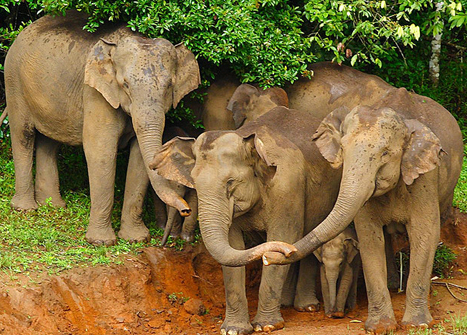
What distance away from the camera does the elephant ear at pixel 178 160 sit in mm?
7770

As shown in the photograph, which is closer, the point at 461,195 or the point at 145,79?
the point at 145,79

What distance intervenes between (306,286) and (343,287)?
21.3 inches

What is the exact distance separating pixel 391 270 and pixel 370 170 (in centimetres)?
246

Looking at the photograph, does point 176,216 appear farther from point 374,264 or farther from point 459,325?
point 459,325

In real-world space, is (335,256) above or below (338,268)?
above

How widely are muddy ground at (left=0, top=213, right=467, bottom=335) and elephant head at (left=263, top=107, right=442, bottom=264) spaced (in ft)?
3.94

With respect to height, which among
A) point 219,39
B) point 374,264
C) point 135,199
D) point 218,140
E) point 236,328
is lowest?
point 236,328

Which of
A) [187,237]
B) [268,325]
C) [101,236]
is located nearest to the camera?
[268,325]

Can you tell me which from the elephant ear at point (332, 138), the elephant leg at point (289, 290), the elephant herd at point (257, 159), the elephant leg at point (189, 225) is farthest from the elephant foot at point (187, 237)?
the elephant ear at point (332, 138)

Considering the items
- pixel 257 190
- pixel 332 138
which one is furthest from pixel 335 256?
pixel 332 138

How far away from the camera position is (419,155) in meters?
7.18

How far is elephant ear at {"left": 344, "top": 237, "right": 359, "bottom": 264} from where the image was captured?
8.21 metres

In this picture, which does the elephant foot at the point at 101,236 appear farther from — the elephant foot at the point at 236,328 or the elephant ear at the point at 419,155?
the elephant ear at the point at 419,155

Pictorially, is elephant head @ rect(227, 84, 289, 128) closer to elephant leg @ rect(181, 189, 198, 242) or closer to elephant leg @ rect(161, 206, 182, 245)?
elephant leg @ rect(181, 189, 198, 242)
